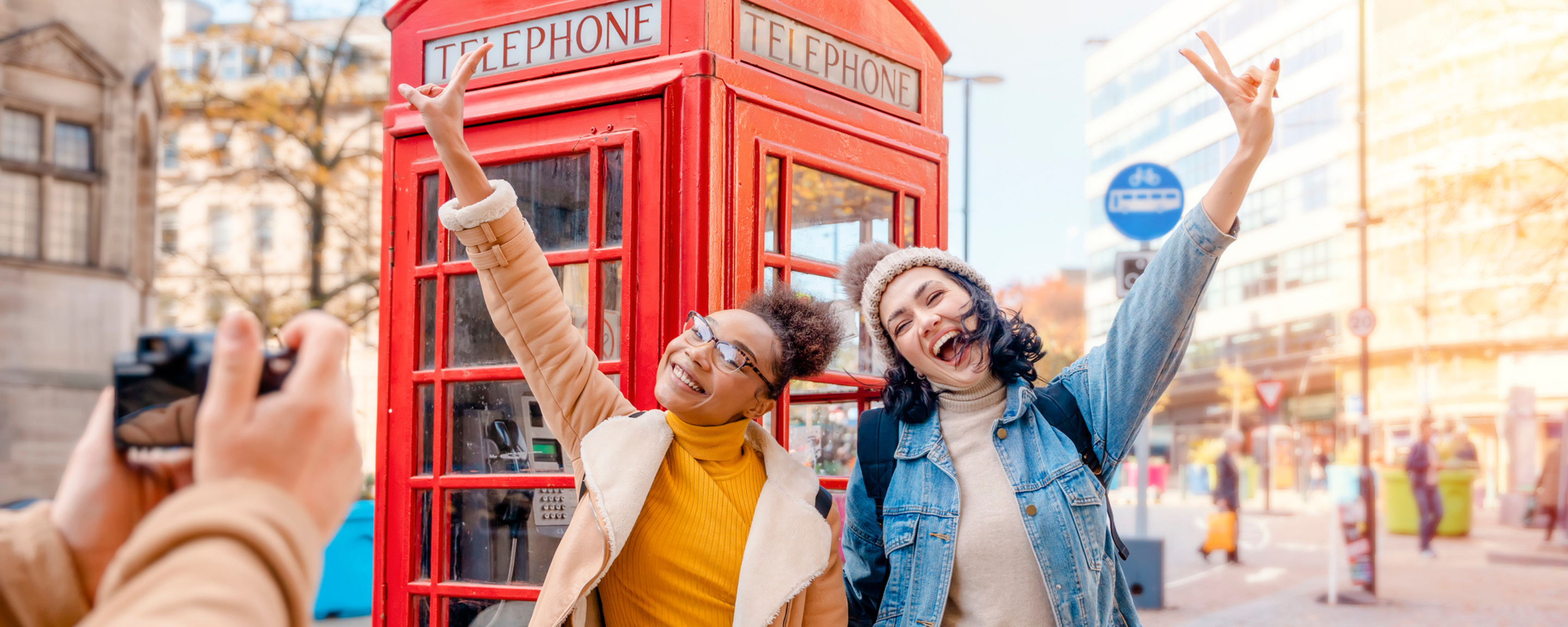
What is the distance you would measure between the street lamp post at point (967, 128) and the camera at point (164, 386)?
13591 mm

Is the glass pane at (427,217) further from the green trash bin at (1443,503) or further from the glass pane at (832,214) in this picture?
the green trash bin at (1443,503)

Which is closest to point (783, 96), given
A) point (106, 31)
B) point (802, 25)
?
point (802, 25)

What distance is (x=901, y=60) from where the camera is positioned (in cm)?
347

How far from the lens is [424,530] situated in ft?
10.1

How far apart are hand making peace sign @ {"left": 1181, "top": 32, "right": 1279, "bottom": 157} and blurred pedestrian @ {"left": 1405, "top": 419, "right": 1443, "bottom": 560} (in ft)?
46.2

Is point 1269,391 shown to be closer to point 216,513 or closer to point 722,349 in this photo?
point 722,349

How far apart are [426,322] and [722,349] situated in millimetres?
1353

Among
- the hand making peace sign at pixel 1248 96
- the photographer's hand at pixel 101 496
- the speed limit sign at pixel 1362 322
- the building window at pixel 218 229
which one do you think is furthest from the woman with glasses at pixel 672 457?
the speed limit sign at pixel 1362 322

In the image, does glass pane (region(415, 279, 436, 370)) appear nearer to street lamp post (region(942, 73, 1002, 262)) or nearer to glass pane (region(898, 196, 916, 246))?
glass pane (region(898, 196, 916, 246))

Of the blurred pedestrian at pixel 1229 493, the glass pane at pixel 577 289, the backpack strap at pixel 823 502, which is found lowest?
the blurred pedestrian at pixel 1229 493

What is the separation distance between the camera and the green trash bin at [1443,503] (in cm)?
1594

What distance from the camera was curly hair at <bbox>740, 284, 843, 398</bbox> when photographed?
2.25m

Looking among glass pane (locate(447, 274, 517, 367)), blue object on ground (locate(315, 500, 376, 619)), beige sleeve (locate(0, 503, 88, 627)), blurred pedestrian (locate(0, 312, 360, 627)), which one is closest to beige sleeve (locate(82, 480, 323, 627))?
blurred pedestrian (locate(0, 312, 360, 627))

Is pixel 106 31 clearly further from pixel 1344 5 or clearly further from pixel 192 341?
pixel 1344 5
